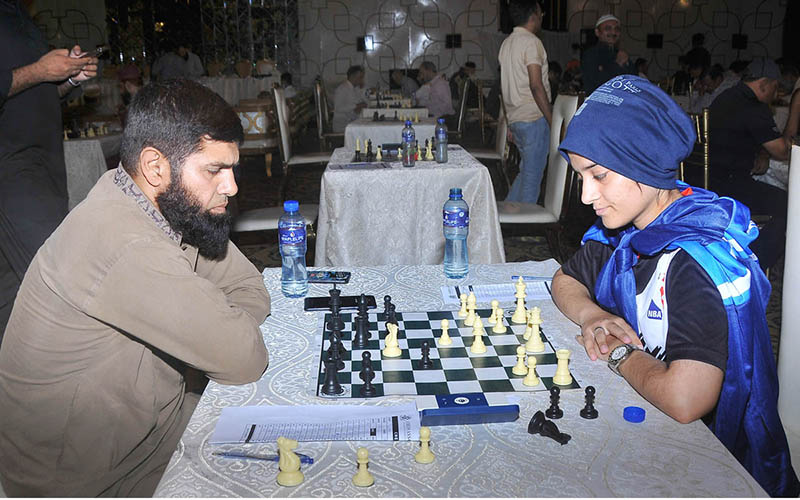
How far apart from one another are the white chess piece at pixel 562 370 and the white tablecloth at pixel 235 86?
921cm

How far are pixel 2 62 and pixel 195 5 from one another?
10.4 meters

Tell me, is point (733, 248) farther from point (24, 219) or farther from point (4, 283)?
point (4, 283)

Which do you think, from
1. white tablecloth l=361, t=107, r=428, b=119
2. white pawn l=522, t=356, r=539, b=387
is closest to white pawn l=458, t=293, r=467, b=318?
white pawn l=522, t=356, r=539, b=387

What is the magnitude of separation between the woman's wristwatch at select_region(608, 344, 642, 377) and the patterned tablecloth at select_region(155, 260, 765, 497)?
0.03m

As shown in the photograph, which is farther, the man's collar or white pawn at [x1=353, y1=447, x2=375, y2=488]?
the man's collar

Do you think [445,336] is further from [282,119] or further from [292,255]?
[282,119]

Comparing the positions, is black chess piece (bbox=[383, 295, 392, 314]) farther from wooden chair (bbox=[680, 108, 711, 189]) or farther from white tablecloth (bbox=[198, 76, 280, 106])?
white tablecloth (bbox=[198, 76, 280, 106])

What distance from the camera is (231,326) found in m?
1.28

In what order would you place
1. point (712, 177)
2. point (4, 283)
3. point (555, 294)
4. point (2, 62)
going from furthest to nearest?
point (712, 177)
point (4, 283)
point (2, 62)
point (555, 294)

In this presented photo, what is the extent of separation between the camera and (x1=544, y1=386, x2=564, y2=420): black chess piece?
1151mm

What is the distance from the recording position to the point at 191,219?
1.41 meters

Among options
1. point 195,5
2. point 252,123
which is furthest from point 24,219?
point 195,5

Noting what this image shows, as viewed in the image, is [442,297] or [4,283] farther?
[4,283]

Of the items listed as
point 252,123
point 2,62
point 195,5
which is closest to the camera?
point 2,62
